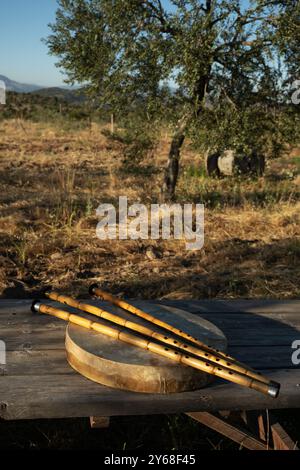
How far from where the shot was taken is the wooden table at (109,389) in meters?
1.99

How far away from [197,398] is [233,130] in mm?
6591

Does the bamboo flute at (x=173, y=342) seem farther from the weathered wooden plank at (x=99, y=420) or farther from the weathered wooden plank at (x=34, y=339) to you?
the weathered wooden plank at (x=99, y=420)

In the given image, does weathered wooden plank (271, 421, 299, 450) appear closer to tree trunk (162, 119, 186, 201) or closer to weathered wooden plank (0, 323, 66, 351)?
weathered wooden plank (0, 323, 66, 351)

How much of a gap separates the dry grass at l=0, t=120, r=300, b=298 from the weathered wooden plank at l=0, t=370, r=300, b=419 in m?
3.03

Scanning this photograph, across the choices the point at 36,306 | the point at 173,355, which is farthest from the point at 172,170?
the point at 173,355

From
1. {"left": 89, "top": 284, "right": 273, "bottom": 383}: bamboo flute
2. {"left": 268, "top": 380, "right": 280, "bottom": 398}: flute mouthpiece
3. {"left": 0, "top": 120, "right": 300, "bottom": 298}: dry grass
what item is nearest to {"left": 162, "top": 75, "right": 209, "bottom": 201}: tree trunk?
{"left": 0, "top": 120, "right": 300, "bottom": 298}: dry grass

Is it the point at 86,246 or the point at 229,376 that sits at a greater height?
the point at 229,376

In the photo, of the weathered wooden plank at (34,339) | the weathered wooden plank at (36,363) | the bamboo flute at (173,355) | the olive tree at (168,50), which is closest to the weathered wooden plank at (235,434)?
the bamboo flute at (173,355)

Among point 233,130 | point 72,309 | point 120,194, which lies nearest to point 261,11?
point 233,130

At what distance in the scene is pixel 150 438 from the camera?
318cm

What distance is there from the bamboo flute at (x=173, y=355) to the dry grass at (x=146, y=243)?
2.82 metres

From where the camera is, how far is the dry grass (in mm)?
5594

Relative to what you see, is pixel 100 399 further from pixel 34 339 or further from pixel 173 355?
pixel 34 339

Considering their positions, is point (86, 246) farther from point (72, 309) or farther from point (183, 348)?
point (183, 348)
